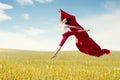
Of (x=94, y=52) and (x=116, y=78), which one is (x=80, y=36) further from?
(x=116, y=78)

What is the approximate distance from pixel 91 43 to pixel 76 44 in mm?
595

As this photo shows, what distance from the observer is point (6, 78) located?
463 inches

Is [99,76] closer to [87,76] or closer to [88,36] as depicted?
[87,76]

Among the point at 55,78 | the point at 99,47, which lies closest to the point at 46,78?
the point at 55,78

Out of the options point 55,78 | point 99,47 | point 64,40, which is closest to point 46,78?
point 55,78

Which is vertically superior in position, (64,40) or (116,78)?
(64,40)

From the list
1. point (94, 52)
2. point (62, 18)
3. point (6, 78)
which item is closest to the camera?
point (6, 78)

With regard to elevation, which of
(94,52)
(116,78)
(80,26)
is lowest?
(116,78)

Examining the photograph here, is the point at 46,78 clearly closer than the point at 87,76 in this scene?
Yes

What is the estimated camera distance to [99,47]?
13.7 meters

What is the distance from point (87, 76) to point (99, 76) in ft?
1.41

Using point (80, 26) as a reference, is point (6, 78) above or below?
below

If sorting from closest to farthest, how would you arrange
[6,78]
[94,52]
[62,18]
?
[6,78], [62,18], [94,52]

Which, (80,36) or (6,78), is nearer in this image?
(6,78)
